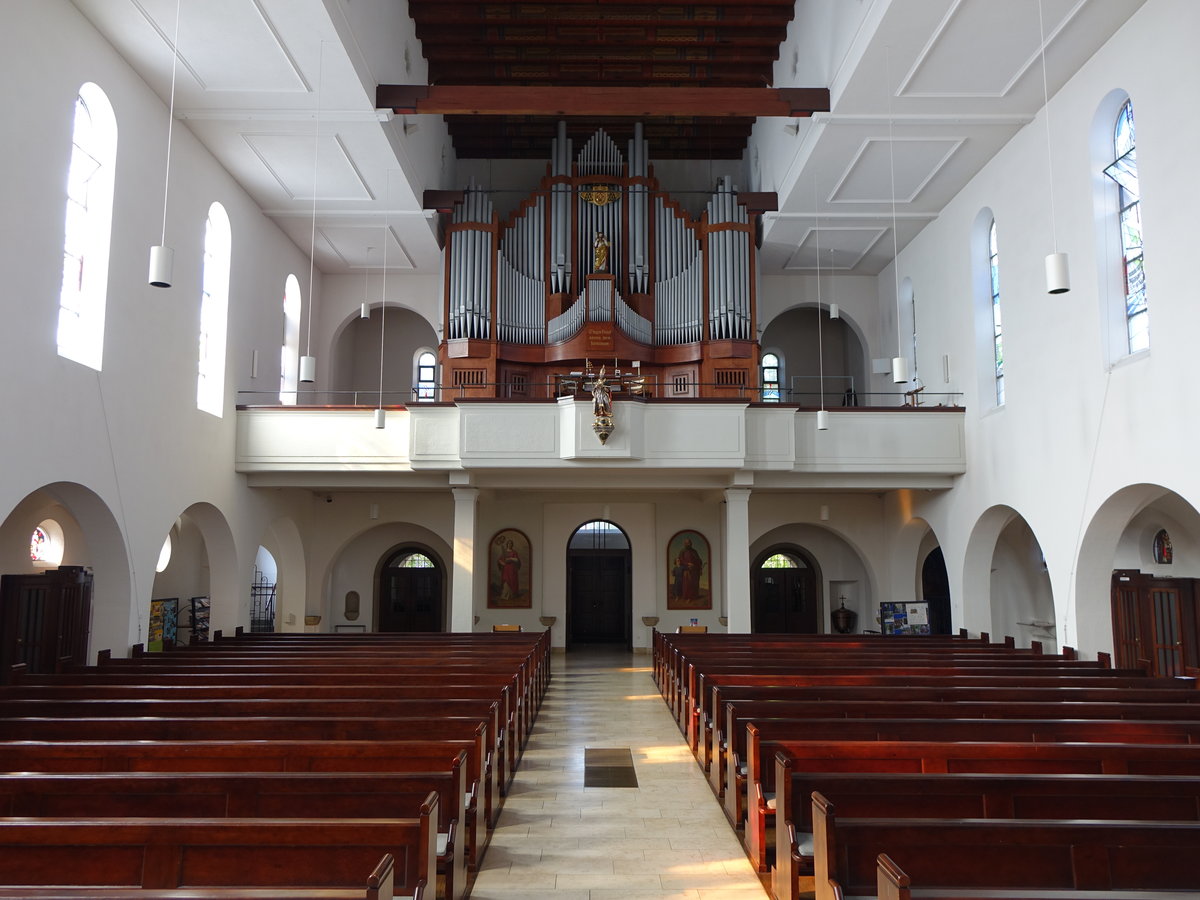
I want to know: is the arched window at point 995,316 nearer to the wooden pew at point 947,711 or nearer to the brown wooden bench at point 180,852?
the wooden pew at point 947,711


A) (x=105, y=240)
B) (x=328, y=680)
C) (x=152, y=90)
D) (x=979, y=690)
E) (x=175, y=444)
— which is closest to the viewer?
(x=979, y=690)

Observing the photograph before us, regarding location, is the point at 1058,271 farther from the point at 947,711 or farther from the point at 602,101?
the point at 602,101

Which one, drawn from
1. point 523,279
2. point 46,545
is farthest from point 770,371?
point 46,545

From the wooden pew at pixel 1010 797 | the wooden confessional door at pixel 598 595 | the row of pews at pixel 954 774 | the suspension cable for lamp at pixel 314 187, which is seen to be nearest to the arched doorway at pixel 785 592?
the wooden confessional door at pixel 598 595

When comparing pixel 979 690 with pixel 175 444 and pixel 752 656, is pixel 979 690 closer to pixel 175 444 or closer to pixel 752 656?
pixel 752 656

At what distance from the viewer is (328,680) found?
26.8 ft

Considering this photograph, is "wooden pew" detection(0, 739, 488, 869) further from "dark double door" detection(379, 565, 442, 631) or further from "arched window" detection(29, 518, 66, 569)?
"dark double door" detection(379, 565, 442, 631)

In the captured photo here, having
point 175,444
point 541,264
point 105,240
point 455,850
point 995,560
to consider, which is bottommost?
point 455,850

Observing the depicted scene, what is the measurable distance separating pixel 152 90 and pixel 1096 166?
35.2ft

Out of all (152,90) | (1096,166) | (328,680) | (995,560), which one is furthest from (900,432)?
(152,90)

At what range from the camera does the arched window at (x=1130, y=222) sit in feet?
31.0

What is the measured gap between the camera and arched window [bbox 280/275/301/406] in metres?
15.7

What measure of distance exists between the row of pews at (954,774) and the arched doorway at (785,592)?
8.85 meters

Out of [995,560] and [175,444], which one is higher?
[175,444]
